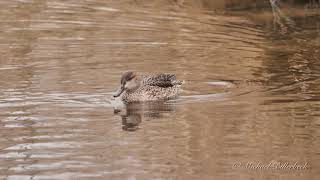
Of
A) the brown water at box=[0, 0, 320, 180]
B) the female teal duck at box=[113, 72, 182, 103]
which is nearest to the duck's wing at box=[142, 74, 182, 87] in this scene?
the female teal duck at box=[113, 72, 182, 103]

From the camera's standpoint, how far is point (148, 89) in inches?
494

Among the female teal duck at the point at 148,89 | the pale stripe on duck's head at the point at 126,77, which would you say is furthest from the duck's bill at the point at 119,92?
the pale stripe on duck's head at the point at 126,77

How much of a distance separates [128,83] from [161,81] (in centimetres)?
50

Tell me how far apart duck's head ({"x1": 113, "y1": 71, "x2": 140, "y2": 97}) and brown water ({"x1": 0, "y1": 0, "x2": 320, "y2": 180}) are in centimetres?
22

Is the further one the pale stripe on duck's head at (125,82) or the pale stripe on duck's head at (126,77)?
the pale stripe on duck's head at (126,77)

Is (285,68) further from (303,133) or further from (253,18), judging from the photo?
(253,18)

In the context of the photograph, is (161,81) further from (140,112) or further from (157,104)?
(140,112)

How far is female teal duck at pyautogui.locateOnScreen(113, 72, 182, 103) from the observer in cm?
1251

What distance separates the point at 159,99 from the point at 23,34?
18.2 ft

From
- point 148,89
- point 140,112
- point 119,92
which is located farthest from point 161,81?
point 140,112

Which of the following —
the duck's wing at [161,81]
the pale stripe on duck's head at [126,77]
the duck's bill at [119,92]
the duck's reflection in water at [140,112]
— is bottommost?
the duck's reflection in water at [140,112]

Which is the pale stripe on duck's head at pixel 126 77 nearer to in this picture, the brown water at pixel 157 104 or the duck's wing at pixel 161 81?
the duck's wing at pixel 161 81

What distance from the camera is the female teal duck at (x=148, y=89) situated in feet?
41.0

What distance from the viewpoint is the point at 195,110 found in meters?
11.7
